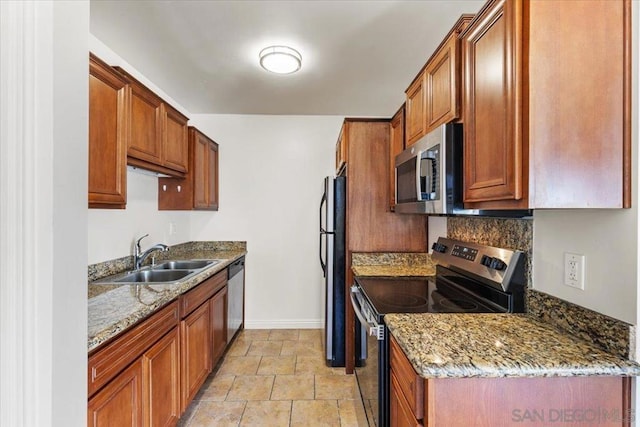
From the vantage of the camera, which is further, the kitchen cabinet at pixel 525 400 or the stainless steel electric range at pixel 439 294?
the stainless steel electric range at pixel 439 294

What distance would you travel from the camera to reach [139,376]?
1.45 m

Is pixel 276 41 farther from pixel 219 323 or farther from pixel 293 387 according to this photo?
pixel 293 387

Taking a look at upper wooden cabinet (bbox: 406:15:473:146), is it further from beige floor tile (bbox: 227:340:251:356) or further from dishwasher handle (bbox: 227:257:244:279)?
beige floor tile (bbox: 227:340:251:356)

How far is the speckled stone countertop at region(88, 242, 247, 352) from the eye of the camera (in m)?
1.22

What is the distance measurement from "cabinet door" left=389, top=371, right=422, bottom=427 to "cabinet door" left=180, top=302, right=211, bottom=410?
1.30m

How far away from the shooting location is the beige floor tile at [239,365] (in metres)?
2.67

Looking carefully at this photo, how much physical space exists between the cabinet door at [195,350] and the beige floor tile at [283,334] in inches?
44.1

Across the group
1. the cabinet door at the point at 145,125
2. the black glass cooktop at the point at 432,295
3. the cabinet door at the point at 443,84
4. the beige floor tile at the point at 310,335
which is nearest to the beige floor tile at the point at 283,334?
the beige floor tile at the point at 310,335

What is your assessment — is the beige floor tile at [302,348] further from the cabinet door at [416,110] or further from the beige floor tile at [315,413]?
the cabinet door at [416,110]

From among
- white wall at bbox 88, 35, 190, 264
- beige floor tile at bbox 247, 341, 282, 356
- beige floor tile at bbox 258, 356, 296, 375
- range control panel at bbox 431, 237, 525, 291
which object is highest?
white wall at bbox 88, 35, 190, 264

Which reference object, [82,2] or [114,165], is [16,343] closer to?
[82,2]

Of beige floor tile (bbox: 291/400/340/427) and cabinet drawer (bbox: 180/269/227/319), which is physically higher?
cabinet drawer (bbox: 180/269/227/319)

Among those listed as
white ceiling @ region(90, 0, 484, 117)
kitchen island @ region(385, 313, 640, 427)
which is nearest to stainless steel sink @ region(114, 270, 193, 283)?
white ceiling @ region(90, 0, 484, 117)

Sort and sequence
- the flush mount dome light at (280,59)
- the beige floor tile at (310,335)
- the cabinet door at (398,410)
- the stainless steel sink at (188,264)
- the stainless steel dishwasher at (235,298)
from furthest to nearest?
the beige floor tile at (310,335)
the stainless steel dishwasher at (235,298)
the stainless steel sink at (188,264)
the flush mount dome light at (280,59)
the cabinet door at (398,410)
